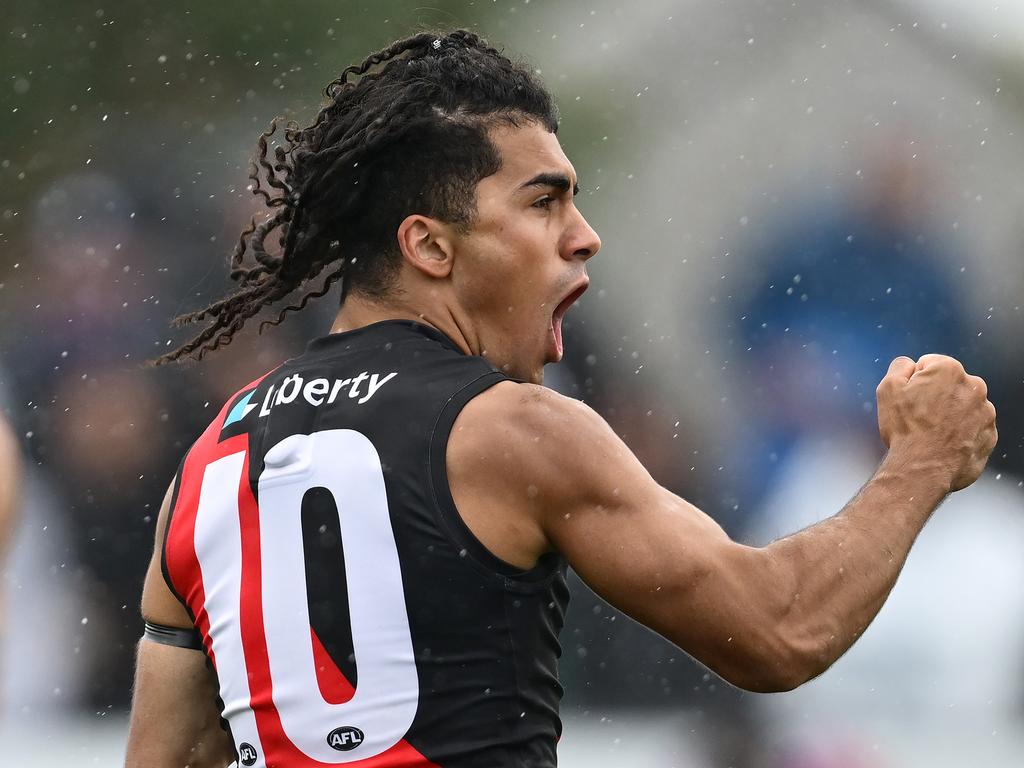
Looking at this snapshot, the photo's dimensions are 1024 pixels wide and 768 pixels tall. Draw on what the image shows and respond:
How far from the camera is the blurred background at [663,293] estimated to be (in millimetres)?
5637

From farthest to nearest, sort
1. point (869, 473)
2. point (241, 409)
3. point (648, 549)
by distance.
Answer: point (869, 473) → point (241, 409) → point (648, 549)

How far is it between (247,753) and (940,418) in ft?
4.21

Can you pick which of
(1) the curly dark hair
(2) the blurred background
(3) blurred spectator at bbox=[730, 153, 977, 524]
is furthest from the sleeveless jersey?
(3) blurred spectator at bbox=[730, 153, 977, 524]

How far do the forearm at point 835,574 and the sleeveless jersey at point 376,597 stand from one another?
1.20 ft

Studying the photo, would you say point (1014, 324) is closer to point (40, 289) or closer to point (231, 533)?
point (40, 289)

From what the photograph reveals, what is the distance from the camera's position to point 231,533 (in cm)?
239

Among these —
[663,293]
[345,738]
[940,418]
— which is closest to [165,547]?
[345,738]

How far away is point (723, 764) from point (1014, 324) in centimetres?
227

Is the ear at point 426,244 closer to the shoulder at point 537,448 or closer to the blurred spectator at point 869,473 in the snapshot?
the shoulder at point 537,448

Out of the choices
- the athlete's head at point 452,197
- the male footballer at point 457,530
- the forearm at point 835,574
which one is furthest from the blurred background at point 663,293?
the forearm at point 835,574

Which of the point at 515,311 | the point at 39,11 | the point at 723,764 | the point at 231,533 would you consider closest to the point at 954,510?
the point at 723,764

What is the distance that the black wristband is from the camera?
2.64 meters

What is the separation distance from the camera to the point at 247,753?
238 centimetres

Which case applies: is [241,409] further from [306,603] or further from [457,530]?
[457,530]
